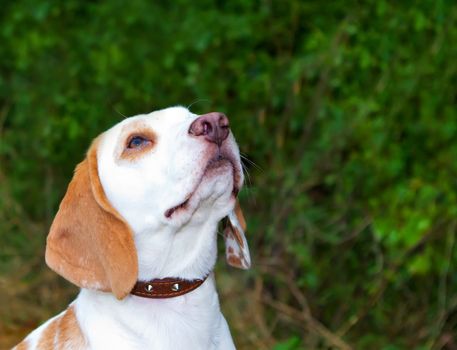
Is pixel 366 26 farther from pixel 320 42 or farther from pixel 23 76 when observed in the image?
pixel 23 76

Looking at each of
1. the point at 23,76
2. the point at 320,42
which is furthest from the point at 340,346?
the point at 23,76

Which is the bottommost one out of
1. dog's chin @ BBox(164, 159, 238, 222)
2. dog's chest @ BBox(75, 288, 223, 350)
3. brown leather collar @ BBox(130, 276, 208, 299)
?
dog's chest @ BBox(75, 288, 223, 350)

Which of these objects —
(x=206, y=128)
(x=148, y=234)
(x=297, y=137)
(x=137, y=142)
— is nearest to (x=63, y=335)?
(x=148, y=234)

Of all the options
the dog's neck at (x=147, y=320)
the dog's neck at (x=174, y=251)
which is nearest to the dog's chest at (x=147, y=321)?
the dog's neck at (x=147, y=320)

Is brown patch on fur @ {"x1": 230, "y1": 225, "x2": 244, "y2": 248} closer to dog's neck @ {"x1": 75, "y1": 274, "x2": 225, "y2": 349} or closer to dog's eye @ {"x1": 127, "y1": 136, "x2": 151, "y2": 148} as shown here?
dog's neck @ {"x1": 75, "y1": 274, "x2": 225, "y2": 349}

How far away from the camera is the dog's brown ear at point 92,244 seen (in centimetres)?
400

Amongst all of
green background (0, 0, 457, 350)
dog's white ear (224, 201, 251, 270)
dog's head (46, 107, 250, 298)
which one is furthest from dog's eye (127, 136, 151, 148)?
green background (0, 0, 457, 350)

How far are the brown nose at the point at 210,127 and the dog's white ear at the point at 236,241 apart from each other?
58cm

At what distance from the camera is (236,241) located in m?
4.53

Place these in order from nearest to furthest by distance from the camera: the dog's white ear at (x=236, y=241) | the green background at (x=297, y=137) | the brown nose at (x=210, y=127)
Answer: the brown nose at (x=210, y=127)
the dog's white ear at (x=236, y=241)
the green background at (x=297, y=137)

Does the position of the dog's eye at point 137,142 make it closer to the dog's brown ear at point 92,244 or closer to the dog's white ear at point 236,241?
the dog's brown ear at point 92,244

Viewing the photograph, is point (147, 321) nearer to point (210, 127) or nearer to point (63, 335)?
point (63, 335)

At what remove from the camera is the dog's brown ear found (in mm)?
4000

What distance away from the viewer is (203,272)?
4246 millimetres
